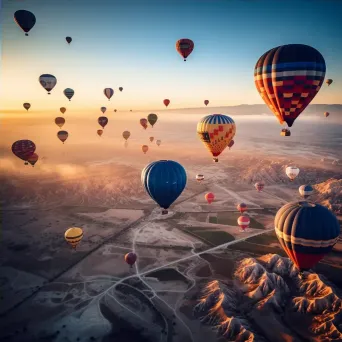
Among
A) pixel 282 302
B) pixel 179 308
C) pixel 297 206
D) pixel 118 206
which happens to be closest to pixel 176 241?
pixel 179 308

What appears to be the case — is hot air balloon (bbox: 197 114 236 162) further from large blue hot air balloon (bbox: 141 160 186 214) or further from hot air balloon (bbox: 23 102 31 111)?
hot air balloon (bbox: 23 102 31 111)

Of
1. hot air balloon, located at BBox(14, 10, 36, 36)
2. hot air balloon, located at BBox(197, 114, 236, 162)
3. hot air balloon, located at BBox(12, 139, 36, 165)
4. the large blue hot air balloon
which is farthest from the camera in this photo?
hot air balloon, located at BBox(12, 139, 36, 165)

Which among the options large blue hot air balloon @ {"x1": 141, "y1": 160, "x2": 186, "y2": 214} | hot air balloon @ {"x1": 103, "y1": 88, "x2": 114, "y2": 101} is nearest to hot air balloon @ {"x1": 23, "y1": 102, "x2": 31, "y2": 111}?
hot air balloon @ {"x1": 103, "y1": 88, "x2": 114, "y2": 101}

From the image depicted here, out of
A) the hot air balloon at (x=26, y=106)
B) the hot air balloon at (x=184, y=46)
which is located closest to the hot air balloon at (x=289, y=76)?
the hot air balloon at (x=184, y=46)

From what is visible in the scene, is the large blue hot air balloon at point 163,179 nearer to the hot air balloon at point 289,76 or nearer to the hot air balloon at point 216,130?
the hot air balloon at point 216,130

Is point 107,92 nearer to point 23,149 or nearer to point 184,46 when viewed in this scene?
point 23,149

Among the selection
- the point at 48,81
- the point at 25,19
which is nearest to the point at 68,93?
the point at 48,81
